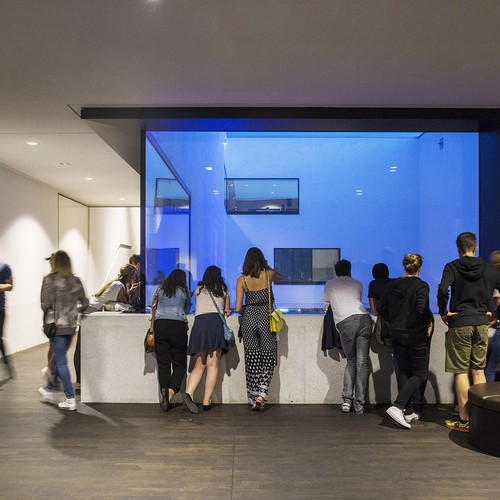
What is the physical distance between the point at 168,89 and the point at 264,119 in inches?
48.4

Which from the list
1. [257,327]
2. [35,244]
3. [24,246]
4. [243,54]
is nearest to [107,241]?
[35,244]

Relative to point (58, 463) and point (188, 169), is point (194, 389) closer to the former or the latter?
point (58, 463)

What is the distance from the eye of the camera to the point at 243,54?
4.39 meters

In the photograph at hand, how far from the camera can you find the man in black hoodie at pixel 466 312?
4.68 m

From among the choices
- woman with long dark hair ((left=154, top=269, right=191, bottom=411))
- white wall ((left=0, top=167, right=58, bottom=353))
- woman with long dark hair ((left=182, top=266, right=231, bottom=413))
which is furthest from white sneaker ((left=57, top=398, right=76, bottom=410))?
white wall ((left=0, top=167, right=58, bottom=353))

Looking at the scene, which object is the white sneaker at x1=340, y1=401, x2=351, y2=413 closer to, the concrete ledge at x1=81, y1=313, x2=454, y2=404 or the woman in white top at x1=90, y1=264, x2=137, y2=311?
the concrete ledge at x1=81, y1=313, x2=454, y2=404

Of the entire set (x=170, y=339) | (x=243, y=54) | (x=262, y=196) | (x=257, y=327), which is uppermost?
(x=243, y=54)

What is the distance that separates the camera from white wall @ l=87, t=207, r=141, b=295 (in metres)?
14.4

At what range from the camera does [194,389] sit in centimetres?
553

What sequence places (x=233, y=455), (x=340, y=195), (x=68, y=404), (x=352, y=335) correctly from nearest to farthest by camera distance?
(x=233, y=455) < (x=352, y=335) < (x=68, y=404) < (x=340, y=195)

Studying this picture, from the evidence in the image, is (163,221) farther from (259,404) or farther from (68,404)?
(259,404)

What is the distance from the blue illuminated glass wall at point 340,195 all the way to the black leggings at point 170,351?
104 cm

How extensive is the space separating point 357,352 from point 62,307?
319 centimetres

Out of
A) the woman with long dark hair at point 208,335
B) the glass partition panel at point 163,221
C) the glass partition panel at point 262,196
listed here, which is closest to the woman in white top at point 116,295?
the glass partition panel at point 163,221
